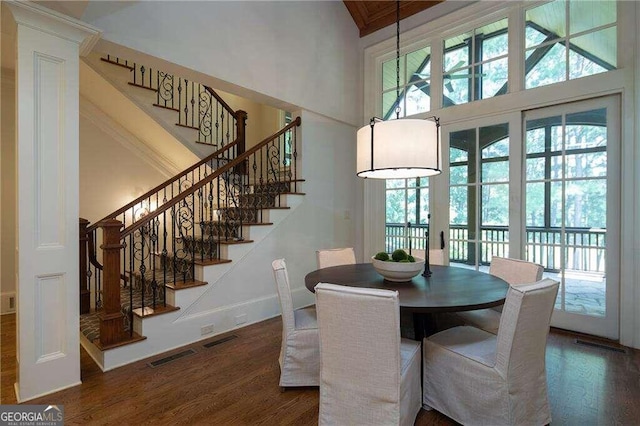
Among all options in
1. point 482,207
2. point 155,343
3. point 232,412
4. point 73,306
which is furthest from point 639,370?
point 73,306

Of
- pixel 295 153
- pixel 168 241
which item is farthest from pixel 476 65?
pixel 168 241

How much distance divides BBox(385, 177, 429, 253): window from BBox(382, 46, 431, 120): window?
0.97 metres

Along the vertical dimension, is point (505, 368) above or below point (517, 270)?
below

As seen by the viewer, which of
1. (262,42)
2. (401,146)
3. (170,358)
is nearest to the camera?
(401,146)

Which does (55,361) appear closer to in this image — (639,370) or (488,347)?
(488,347)

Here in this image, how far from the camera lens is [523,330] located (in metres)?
1.56

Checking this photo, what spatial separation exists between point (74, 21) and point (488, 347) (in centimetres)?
327

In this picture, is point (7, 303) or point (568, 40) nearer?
point (568, 40)

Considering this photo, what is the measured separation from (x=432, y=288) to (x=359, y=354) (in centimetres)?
73

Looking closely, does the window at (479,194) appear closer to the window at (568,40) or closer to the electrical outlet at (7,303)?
the window at (568,40)

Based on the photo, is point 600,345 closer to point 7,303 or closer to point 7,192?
point 7,303

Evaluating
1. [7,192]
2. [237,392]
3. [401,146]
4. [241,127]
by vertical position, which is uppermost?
[241,127]

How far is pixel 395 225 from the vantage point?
14.4ft

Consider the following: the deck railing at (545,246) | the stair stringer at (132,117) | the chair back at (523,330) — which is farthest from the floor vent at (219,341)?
the stair stringer at (132,117)
